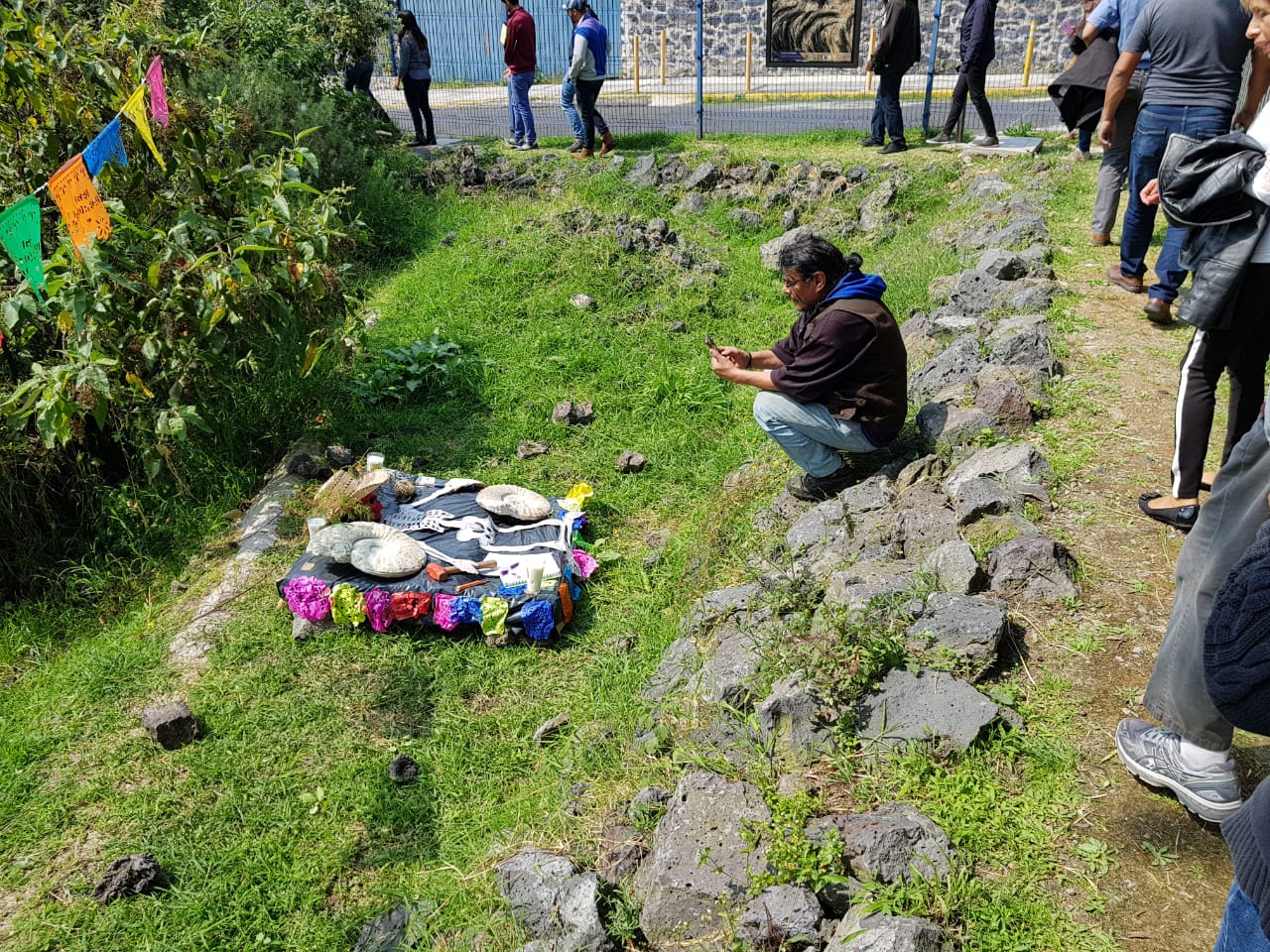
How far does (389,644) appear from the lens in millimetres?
4195

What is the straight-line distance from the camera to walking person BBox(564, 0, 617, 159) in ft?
34.3

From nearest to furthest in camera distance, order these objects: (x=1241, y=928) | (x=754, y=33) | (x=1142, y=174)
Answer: (x=1241, y=928) < (x=1142, y=174) < (x=754, y=33)

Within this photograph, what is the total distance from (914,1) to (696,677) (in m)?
9.42

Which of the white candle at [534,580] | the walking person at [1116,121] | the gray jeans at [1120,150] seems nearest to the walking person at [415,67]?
the walking person at [1116,121]

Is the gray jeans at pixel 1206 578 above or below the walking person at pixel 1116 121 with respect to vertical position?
below

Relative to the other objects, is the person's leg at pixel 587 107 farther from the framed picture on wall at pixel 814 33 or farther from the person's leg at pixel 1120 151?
the framed picture on wall at pixel 814 33

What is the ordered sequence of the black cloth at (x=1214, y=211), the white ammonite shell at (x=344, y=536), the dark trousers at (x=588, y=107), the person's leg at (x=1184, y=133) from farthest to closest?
the dark trousers at (x=588, y=107)
the person's leg at (x=1184, y=133)
the white ammonite shell at (x=344, y=536)
the black cloth at (x=1214, y=211)

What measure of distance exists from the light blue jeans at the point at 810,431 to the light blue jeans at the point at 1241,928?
9.27 feet

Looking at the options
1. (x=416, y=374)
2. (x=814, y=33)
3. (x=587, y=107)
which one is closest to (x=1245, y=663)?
(x=416, y=374)

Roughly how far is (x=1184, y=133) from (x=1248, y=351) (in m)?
2.44

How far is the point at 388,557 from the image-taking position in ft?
14.1

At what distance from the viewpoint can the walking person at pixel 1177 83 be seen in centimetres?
485

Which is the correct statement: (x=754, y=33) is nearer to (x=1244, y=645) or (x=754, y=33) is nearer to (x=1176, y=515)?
(x=1176, y=515)

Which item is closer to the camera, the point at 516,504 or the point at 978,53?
the point at 516,504
